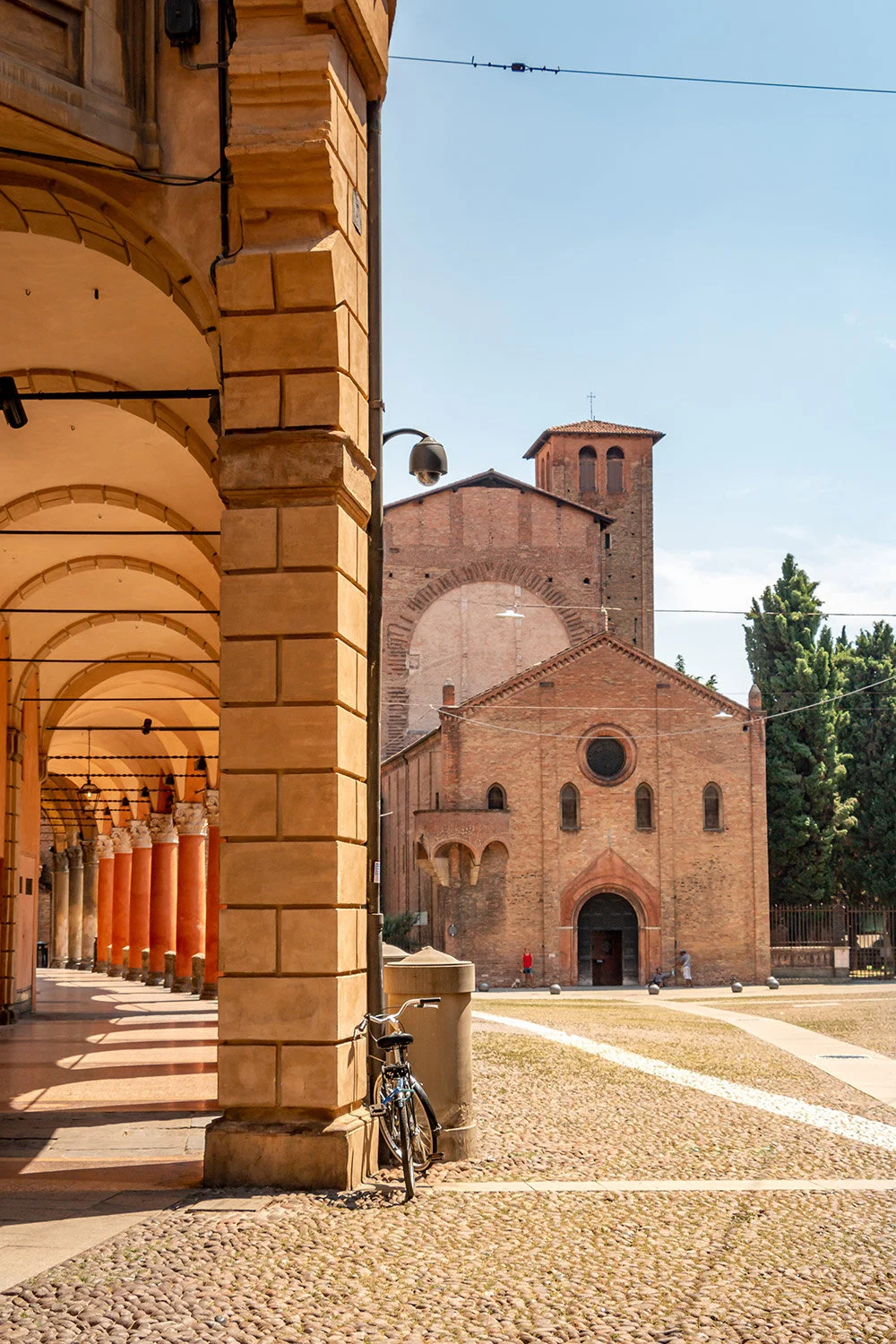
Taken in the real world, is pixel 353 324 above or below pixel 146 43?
below

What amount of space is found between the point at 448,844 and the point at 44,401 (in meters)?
29.2

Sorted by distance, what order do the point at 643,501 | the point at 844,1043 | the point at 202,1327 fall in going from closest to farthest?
the point at 202,1327 < the point at 844,1043 < the point at 643,501

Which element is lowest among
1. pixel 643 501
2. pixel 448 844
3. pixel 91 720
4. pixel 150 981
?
pixel 150 981

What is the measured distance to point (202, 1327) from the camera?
4836 millimetres

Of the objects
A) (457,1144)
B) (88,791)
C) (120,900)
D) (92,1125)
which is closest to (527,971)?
(120,900)

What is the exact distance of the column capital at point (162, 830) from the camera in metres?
31.8

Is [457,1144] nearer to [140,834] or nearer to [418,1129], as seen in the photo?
[418,1129]

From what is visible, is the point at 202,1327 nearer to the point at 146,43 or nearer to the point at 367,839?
the point at 367,839

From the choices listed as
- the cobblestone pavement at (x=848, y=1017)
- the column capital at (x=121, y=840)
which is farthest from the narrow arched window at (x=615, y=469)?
the cobblestone pavement at (x=848, y=1017)

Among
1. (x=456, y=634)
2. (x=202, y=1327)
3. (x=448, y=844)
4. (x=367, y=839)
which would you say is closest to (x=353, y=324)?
(x=367, y=839)

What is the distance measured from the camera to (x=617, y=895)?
4291 cm

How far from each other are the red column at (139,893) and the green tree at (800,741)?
22.1m

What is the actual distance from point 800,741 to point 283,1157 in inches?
1726

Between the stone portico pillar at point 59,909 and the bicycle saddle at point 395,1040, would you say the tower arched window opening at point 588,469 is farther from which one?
the bicycle saddle at point 395,1040
